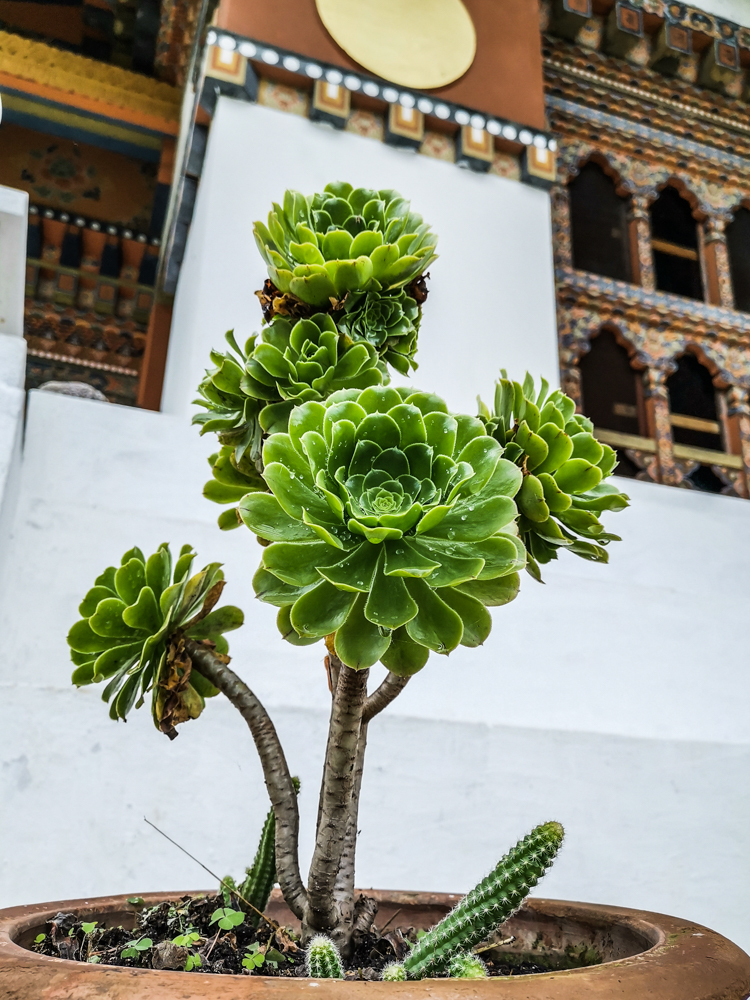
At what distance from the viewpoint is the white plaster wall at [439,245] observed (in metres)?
1.94

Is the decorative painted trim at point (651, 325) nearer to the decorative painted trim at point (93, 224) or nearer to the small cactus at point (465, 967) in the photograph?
the decorative painted trim at point (93, 224)

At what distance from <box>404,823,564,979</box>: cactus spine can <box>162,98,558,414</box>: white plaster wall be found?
4.88ft

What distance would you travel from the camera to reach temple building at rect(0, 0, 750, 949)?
1225mm

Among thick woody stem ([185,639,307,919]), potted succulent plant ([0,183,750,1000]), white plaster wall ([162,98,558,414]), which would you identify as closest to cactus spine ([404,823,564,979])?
potted succulent plant ([0,183,750,1000])

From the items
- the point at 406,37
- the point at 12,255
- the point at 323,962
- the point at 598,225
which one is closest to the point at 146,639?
the point at 323,962

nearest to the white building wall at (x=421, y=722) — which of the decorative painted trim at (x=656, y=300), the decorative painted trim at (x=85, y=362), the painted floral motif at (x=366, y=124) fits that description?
the painted floral motif at (x=366, y=124)

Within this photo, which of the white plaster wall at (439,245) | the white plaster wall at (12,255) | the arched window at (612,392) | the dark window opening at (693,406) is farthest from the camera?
the dark window opening at (693,406)

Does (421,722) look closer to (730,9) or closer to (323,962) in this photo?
(323,962)

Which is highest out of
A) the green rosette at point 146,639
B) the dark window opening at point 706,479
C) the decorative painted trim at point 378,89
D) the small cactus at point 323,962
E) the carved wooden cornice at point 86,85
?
the carved wooden cornice at point 86,85

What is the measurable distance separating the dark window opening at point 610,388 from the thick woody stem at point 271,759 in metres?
2.24

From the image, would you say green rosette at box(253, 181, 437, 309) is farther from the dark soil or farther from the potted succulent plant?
the dark soil

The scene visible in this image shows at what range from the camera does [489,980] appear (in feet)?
1.20

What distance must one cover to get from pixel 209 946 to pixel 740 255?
3.31m

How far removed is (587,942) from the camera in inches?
23.1
